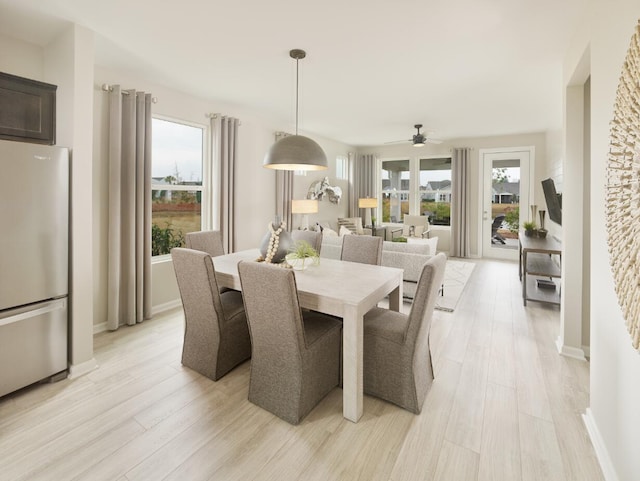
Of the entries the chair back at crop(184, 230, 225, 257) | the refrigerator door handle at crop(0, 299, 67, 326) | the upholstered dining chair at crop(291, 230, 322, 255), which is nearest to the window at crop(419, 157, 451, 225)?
the upholstered dining chair at crop(291, 230, 322, 255)

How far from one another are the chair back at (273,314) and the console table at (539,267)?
3231mm

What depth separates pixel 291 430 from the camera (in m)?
1.85

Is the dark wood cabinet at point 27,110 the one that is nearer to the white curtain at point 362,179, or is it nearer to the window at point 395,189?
the white curtain at point 362,179

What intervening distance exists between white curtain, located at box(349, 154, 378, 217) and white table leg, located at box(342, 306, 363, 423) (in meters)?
6.45

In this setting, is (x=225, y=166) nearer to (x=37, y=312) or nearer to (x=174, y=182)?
(x=174, y=182)

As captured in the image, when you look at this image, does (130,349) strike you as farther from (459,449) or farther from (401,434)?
(459,449)

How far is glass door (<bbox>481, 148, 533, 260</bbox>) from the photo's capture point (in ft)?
22.2

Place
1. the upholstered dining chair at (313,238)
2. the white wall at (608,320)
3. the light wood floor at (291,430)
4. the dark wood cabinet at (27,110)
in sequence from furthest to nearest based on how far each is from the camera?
the upholstered dining chair at (313,238) < the dark wood cabinet at (27,110) < the light wood floor at (291,430) < the white wall at (608,320)

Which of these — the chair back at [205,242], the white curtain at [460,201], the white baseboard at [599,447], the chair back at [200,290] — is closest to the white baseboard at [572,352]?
the white baseboard at [599,447]

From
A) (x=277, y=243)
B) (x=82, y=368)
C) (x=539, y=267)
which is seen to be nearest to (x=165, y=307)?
(x=82, y=368)

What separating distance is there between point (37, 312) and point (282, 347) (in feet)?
5.85

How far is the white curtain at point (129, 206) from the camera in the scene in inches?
126

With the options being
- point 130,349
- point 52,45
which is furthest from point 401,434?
point 52,45

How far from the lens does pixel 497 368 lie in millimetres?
2527
